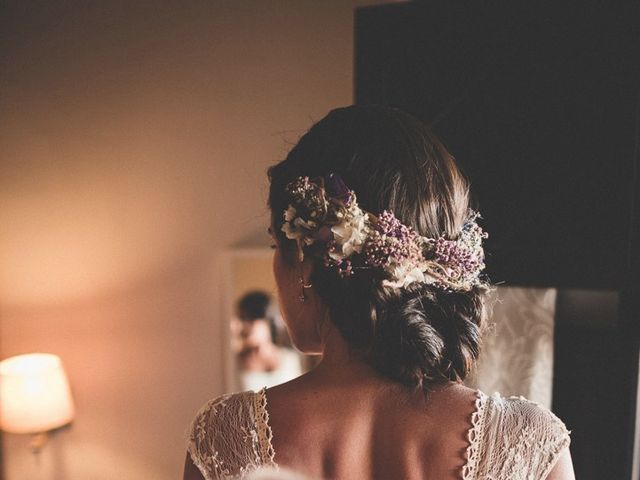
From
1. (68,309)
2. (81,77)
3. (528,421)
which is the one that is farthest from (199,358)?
(528,421)

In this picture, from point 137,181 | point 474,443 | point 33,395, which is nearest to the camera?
point 474,443

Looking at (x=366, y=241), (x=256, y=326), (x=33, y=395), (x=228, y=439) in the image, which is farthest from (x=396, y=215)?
(x=33, y=395)

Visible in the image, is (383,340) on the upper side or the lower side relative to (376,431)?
upper

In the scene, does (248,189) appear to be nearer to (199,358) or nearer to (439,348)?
(199,358)

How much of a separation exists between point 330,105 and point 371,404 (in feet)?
4.42

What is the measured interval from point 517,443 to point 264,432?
38cm

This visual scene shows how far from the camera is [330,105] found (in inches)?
74.7

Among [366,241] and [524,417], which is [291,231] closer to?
[366,241]

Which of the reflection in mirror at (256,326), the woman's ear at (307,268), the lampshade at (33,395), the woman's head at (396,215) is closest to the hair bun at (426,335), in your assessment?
the woman's head at (396,215)

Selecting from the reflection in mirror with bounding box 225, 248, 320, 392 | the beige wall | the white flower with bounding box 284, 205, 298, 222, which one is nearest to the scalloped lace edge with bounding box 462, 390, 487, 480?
the white flower with bounding box 284, 205, 298, 222

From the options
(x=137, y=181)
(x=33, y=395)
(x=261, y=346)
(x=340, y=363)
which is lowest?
(x=33, y=395)

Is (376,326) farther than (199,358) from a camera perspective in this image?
No

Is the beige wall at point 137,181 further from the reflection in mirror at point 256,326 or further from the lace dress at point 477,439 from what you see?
the lace dress at point 477,439

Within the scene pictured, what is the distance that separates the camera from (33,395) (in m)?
1.98
